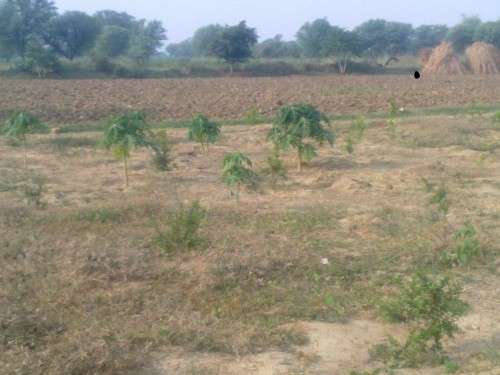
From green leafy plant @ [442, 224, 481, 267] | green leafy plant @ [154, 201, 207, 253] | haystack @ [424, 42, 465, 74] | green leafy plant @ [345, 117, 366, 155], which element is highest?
haystack @ [424, 42, 465, 74]

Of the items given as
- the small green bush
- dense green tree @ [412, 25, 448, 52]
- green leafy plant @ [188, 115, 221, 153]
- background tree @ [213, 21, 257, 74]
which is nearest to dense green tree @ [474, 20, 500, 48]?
dense green tree @ [412, 25, 448, 52]

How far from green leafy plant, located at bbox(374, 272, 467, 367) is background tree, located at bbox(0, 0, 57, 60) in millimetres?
45139

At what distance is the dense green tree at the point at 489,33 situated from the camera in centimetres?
6197

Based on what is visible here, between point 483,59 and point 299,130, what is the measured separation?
1745 inches

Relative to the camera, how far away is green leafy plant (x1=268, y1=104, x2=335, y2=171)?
1099 centimetres

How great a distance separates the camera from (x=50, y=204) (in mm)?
8984

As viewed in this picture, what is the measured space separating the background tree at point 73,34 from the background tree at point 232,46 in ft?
38.4

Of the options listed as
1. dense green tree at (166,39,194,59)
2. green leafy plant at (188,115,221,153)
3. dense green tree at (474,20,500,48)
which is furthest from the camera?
dense green tree at (166,39,194,59)

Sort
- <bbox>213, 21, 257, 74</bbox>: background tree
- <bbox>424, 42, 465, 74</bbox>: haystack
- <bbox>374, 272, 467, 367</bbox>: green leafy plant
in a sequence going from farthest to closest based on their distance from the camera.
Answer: <bbox>213, 21, 257, 74</bbox>: background tree
<bbox>424, 42, 465, 74</bbox>: haystack
<bbox>374, 272, 467, 367</bbox>: green leafy plant

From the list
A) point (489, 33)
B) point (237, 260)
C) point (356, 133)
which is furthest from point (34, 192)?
point (489, 33)

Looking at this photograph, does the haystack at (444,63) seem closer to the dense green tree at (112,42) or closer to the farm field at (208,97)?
the farm field at (208,97)

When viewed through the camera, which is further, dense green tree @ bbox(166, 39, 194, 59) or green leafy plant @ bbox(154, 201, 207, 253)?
dense green tree @ bbox(166, 39, 194, 59)

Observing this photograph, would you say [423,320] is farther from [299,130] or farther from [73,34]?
[73,34]

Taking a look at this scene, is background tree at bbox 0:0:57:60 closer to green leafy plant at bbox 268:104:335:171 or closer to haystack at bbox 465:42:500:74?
haystack at bbox 465:42:500:74
